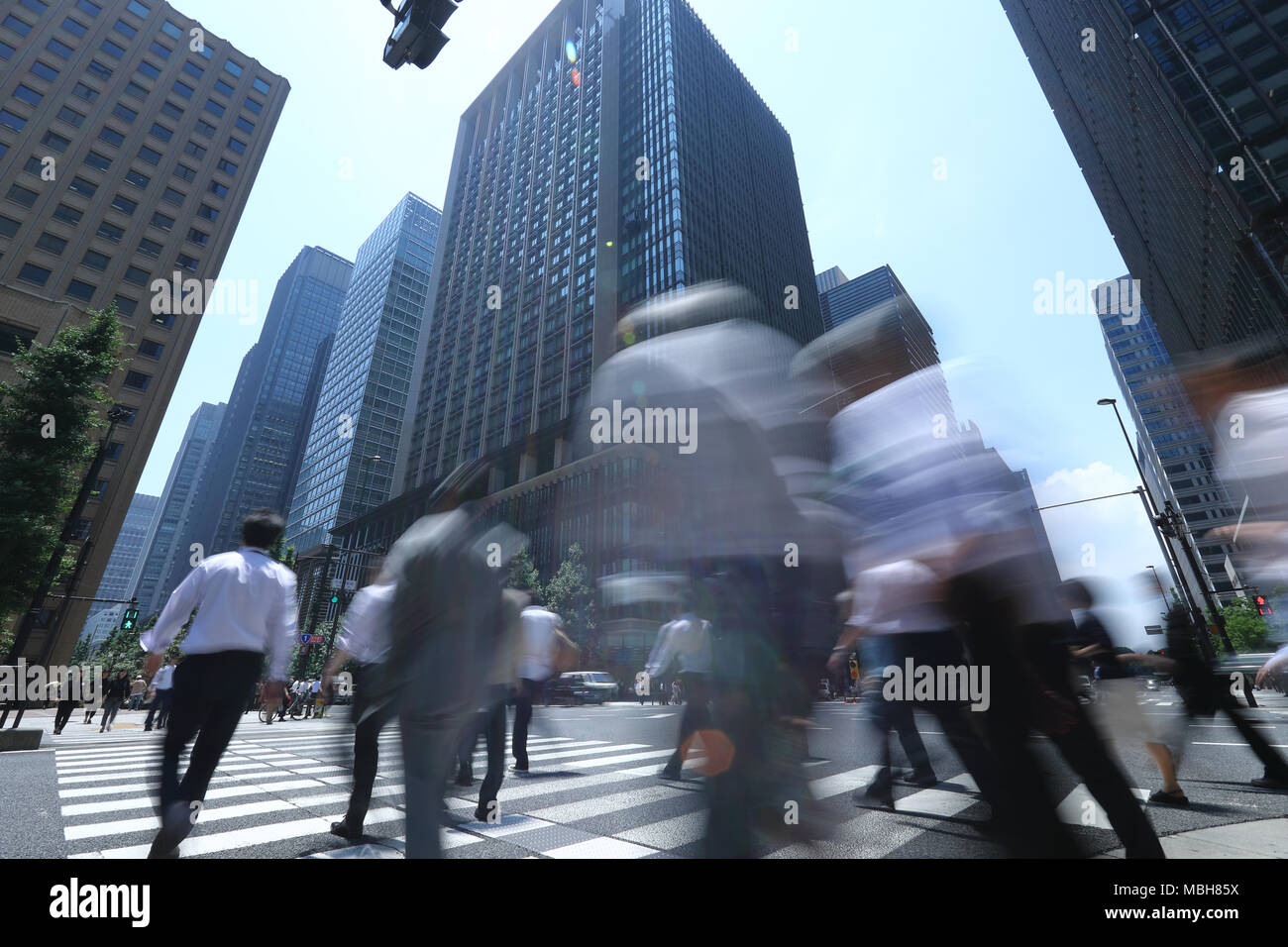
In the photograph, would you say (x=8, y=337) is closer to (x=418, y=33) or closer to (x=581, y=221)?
(x=418, y=33)

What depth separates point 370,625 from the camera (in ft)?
9.51

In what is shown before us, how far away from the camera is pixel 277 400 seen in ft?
410

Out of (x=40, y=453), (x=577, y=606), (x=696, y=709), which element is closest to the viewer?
(x=696, y=709)

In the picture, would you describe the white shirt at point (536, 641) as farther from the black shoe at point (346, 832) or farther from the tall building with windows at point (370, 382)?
the tall building with windows at point (370, 382)

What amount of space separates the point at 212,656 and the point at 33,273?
194 feet

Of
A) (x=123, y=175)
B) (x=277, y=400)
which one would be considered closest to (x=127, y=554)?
(x=277, y=400)

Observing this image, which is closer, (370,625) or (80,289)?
(370,625)

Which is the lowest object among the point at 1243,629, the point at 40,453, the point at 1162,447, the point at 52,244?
the point at 1243,629

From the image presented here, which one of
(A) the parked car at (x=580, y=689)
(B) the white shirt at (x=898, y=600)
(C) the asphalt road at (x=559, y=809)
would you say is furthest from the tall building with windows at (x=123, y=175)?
(B) the white shirt at (x=898, y=600)

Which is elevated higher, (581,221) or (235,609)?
(581,221)

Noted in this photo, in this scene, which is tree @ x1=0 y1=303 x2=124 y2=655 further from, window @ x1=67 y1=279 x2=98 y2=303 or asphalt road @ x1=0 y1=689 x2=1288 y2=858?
window @ x1=67 y1=279 x2=98 y2=303

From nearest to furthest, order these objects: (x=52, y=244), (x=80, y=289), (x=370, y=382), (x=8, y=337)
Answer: (x=8, y=337) < (x=52, y=244) < (x=80, y=289) < (x=370, y=382)

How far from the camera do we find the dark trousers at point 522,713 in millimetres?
5586

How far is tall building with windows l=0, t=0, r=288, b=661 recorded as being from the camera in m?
39.7
